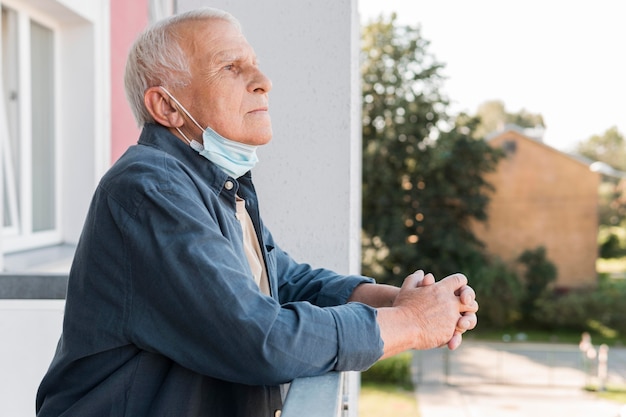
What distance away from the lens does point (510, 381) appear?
20.4 m

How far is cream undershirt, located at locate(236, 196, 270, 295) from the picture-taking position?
4.39 feet

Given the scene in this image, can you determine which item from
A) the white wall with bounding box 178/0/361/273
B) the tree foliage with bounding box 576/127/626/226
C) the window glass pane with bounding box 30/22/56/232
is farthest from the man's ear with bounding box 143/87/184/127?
the tree foliage with bounding box 576/127/626/226

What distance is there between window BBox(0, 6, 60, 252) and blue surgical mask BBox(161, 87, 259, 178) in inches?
110

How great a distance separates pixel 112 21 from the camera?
4.87 meters

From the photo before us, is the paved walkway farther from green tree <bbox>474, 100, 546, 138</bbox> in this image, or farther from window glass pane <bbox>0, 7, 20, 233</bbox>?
green tree <bbox>474, 100, 546, 138</bbox>

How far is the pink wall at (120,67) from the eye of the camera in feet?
16.0

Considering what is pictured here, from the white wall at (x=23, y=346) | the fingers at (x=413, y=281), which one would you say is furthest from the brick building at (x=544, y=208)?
the fingers at (x=413, y=281)

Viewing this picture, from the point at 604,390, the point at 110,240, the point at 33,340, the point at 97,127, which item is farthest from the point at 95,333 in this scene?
the point at 604,390

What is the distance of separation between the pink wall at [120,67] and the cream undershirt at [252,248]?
357 centimetres

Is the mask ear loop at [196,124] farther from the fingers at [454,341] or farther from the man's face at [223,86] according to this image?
the fingers at [454,341]

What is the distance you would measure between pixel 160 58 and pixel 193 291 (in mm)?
440

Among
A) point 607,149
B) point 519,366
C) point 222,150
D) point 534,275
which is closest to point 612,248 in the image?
point 534,275

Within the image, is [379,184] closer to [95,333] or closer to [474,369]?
[474,369]

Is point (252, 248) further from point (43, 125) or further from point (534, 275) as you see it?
point (534, 275)
